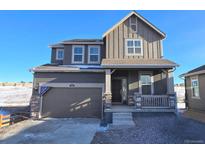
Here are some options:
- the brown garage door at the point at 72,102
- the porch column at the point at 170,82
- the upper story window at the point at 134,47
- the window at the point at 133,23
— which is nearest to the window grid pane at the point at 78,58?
the brown garage door at the point at 72,102

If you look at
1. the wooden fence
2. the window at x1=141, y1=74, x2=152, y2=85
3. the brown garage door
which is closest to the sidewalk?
the window at x1=141, y1=74, x2=152, y2=85

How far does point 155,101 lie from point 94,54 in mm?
6450

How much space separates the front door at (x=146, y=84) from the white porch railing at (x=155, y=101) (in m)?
1.52

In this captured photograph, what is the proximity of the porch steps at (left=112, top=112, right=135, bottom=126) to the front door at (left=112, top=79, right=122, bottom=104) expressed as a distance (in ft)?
10.1

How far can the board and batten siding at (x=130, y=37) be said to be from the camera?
39.7ft

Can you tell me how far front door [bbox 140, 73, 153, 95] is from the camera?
38.5ft

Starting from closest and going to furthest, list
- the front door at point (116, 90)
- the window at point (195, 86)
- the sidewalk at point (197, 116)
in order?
1. the sidewalk at point (197, 116)
2. the window at point (195, 86)
3. the front door at point (116, 90)

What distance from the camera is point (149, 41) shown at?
1232 cm

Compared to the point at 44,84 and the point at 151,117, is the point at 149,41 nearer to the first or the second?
the point at 151,117

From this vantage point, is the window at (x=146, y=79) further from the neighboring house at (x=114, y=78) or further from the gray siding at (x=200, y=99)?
the gray siding at (x=200, y=99)

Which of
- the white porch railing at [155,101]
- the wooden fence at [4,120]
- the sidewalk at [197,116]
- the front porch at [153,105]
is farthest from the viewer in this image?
the white porch railing at [155,101]

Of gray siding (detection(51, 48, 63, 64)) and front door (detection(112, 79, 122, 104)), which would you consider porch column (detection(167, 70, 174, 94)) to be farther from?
gray siding (detection(51, 48, 63, 64))

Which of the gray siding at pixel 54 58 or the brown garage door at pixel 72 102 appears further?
the gray siding at pixel 54 58
